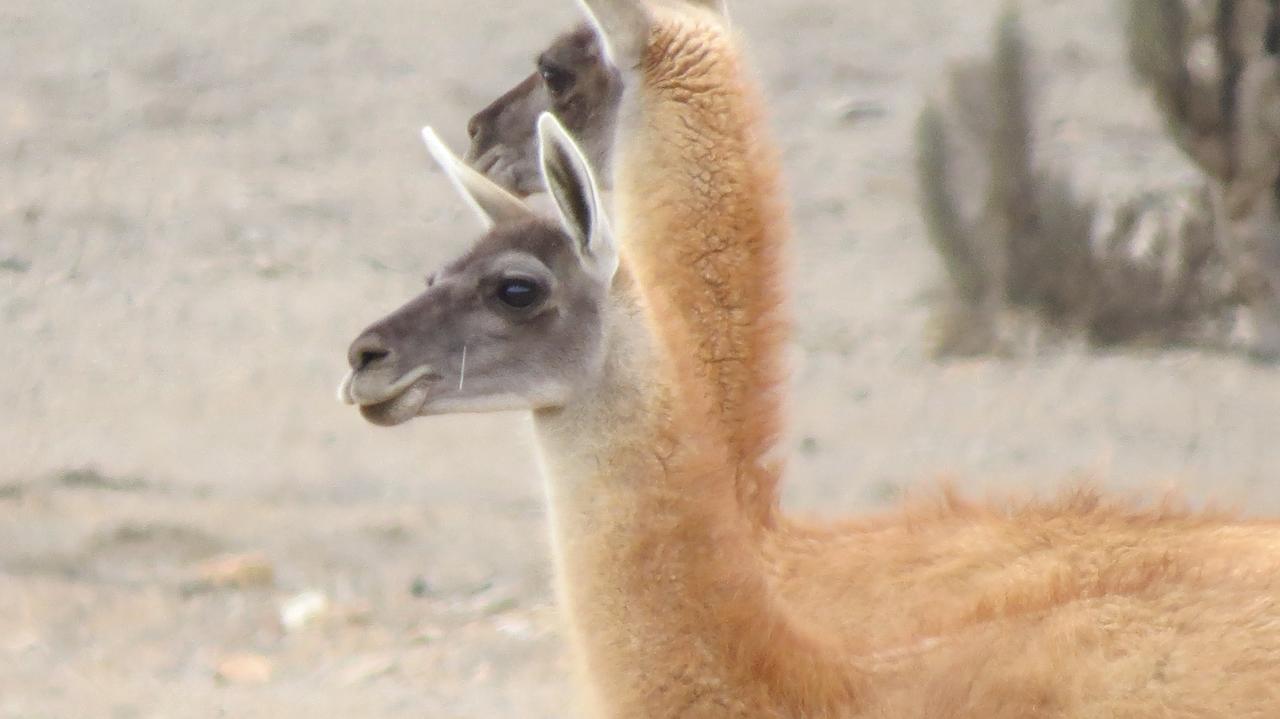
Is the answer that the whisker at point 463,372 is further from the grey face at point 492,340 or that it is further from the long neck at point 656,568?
the long neck at point 656,568

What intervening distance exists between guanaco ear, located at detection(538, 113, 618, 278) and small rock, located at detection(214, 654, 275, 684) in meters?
2.75

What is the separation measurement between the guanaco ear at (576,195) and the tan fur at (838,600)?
3.3 inches

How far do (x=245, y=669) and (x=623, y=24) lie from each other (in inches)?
88.2

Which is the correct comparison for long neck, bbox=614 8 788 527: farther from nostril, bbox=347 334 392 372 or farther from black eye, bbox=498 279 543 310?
nostril, bbox=347 334 392 372

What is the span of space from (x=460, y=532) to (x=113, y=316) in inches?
112

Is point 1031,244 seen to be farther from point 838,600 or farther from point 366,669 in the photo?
point 838,600

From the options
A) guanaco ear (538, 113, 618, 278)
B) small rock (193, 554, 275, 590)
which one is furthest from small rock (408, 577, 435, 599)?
guanaco ear (538, 113, 618, 278)

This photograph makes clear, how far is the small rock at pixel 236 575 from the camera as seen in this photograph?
691 centimetres

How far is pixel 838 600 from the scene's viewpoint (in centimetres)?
441

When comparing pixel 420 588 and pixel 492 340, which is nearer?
pixel 492 340

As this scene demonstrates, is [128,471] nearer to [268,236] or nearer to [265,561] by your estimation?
[265,561]

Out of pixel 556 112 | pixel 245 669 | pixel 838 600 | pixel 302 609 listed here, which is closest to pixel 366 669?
pixel 245 669

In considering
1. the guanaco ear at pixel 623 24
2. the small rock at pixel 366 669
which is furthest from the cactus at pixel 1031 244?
the guanaco ear at pixel 623 24

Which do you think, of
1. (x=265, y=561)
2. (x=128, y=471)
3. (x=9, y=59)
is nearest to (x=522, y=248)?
(x=265, y=561)
